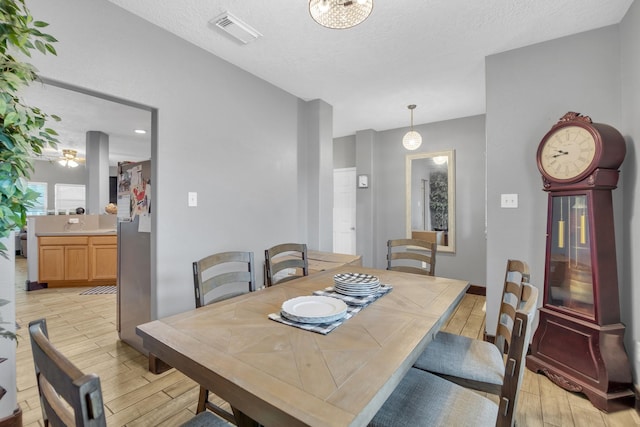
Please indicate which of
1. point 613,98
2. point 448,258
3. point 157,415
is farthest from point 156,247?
point 448,258

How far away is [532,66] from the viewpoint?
2465mm

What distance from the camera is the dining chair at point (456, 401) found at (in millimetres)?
874

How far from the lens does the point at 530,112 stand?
2.47 metres

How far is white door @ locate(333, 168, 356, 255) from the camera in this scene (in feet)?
17.3

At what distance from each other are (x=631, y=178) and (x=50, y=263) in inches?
265

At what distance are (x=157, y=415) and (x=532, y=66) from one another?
3.70 meters

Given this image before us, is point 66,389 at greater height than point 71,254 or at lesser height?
greater

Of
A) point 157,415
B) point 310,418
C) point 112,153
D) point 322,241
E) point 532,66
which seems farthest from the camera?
point 112,153

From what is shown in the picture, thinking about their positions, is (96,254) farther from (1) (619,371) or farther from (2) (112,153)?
(1) (619,371)

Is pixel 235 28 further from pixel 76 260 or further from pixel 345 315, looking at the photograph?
pixel 76 260

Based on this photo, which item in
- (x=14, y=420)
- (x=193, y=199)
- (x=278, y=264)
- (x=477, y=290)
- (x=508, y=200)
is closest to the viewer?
(x=14, y=420)

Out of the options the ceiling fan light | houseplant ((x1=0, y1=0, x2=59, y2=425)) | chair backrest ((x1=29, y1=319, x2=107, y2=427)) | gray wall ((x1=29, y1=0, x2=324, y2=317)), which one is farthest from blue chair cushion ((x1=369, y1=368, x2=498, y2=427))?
the ceiling fan light

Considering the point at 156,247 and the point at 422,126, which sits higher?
the point at 422,126

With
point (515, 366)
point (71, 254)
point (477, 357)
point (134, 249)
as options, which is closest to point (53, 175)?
point (71, 254)
